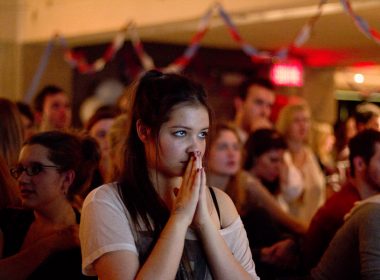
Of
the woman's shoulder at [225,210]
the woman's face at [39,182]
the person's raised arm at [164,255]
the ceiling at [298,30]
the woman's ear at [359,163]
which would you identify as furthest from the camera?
the ceiling at [298,30]

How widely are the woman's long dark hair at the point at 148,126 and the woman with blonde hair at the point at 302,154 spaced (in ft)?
11.6

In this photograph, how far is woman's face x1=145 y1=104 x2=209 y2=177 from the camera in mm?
2131

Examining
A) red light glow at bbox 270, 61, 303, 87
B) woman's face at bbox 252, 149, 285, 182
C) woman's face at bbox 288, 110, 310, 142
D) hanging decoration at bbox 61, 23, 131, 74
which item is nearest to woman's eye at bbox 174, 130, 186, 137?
woman's face at bbox 252, 149, 285, 182

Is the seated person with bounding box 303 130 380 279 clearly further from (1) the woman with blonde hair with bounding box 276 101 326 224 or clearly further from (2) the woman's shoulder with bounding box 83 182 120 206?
(1) the woman with blonde hair with bounding box 276 101 326 224

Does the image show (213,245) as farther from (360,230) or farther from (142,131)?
(360,230)

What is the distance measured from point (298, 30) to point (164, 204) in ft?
20.4

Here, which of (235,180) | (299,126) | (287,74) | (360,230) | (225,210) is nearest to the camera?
(225,210)

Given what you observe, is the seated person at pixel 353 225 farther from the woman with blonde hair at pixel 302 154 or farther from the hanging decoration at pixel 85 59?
the hanging decoration at pixel 85 59

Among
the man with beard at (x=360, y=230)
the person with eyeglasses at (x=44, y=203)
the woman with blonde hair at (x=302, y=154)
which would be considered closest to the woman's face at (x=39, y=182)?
the person with eyeglasses at (x=44, y=203)

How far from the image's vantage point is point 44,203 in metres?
2.82

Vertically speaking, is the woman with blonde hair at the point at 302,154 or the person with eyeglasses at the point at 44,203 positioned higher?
the woman with blonde hair at the point at 302,154

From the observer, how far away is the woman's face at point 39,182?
281 centimetres

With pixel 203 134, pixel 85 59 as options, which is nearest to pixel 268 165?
pixel 203 134

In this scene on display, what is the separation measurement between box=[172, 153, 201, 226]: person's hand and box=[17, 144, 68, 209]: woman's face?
86cm
